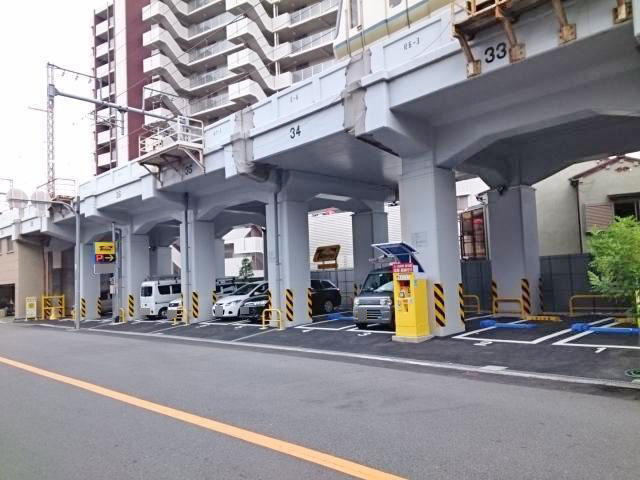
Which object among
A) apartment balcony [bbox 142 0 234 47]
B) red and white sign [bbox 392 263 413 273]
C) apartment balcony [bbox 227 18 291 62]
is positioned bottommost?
red and white sign [bbox 392 263 413 273]

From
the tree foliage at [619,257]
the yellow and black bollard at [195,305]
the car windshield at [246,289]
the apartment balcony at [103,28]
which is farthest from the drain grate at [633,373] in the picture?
the apartment balcony at [103,28]

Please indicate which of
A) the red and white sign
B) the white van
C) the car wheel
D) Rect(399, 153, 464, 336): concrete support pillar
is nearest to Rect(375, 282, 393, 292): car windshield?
Rect(399, 153, 464, 336): concrete support pillar

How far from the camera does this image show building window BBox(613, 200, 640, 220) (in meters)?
21.1

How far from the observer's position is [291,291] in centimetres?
1984

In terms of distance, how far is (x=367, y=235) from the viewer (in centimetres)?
2502

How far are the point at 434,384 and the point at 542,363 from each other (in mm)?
2993

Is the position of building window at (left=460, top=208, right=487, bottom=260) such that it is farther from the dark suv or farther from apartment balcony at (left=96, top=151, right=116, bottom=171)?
apartment balcony at (left=96, top=151, right=116, bottom=171)

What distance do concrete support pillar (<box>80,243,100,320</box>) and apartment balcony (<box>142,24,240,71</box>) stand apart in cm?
2953

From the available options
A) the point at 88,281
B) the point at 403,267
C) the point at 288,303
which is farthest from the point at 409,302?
the point at 88,281

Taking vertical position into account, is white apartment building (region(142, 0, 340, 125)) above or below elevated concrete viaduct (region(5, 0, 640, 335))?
above

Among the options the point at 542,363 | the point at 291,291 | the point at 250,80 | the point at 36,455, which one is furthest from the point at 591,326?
the point at 250,80

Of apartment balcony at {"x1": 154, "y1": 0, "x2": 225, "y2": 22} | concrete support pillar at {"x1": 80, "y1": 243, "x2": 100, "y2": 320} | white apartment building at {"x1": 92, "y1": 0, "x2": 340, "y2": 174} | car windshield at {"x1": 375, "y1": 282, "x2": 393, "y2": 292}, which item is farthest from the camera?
apartment balcony at {"x1": 154, "y1": 0, "x2": 225, "y2": 22}

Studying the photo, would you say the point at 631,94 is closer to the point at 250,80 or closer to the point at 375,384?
the point at 375,384

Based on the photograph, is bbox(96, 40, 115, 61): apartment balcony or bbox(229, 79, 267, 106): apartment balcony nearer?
bbox(229, 79, 267, 106): apartment balcony
